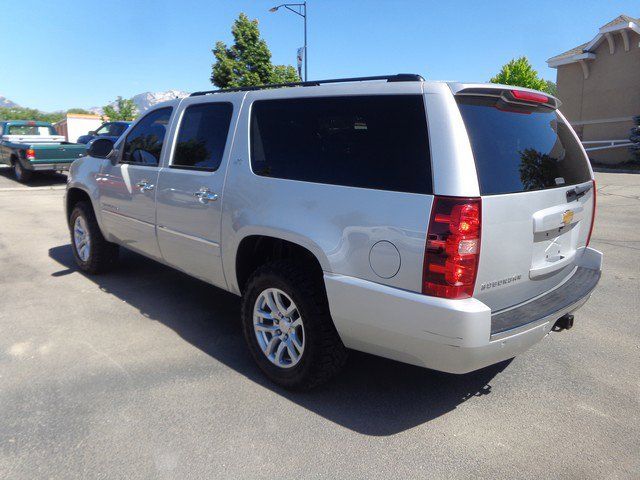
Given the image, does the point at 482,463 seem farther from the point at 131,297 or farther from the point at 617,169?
the point at 617,169

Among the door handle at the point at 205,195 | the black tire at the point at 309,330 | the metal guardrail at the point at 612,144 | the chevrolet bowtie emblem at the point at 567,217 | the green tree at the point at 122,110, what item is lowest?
the black tire at the point at 309,330

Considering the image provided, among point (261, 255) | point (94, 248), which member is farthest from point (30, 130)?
point (261, 255)

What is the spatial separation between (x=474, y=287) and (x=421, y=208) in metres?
0.47

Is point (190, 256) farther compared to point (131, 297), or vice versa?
point (131, 297)

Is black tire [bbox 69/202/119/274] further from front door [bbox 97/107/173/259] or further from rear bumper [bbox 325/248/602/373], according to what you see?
rear bumper [bbox 325/248/602/373]

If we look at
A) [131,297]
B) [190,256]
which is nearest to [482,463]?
[190,256]

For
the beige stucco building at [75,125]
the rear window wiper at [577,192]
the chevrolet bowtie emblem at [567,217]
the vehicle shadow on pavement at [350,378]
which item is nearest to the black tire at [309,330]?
the vehicle shadow on pavement at [350,378]

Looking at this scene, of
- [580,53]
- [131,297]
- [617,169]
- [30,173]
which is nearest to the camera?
[131,297]

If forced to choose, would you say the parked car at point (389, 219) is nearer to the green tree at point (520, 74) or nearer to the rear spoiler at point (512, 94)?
the rear spoiler at point (512, 94)

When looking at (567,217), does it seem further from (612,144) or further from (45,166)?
Result: (612,144)

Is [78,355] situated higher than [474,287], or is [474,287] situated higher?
[474,287]

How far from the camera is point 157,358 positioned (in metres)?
3.57

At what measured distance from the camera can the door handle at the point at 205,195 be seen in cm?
353

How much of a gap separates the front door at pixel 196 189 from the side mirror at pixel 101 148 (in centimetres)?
119
